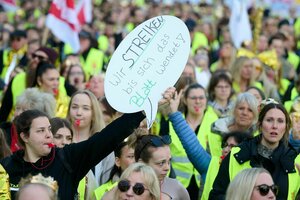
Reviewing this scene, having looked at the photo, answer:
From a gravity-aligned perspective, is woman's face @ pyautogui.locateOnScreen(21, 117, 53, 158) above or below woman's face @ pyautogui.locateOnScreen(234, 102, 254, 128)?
below

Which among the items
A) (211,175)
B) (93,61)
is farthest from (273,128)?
(93,61)

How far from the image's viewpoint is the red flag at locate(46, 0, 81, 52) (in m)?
17.1

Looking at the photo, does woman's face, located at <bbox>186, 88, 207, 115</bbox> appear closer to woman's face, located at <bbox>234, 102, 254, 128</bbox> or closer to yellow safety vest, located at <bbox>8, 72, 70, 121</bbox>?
woman's face, located at <bbox>234, 102, 254, 128</bbox>

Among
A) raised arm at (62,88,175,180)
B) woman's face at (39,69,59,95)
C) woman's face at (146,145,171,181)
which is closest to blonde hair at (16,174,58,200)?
raised arm at (62,88,175,180)

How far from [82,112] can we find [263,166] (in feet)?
7.98

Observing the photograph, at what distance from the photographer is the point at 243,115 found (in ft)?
33.9

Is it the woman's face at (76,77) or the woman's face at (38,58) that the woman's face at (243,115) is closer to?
the woman's face at (38,58)

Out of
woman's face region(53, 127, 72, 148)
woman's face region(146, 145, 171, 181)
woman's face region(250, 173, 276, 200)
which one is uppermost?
woman's face region(53, 127, 72, 148)

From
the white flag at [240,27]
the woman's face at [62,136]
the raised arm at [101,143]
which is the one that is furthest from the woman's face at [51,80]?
the white flag at [240,27]

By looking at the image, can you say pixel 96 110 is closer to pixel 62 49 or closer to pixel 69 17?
pixel 69 17

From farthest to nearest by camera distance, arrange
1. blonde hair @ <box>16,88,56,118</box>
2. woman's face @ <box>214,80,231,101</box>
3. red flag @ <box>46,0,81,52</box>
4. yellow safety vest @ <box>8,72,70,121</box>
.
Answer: red flag @ <box>46,0,81,52</box>
woman's face @ <box>214,80,231,101</box>
yellow safety vest @ <box>8,72,70,121</box>
blonde hair @ <box>16,88,56,118</box>

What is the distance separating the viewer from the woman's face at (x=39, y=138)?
774 centimetres

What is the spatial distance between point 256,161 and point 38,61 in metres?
4.73

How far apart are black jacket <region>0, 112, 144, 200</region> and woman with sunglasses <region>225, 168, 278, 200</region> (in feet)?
2.46
